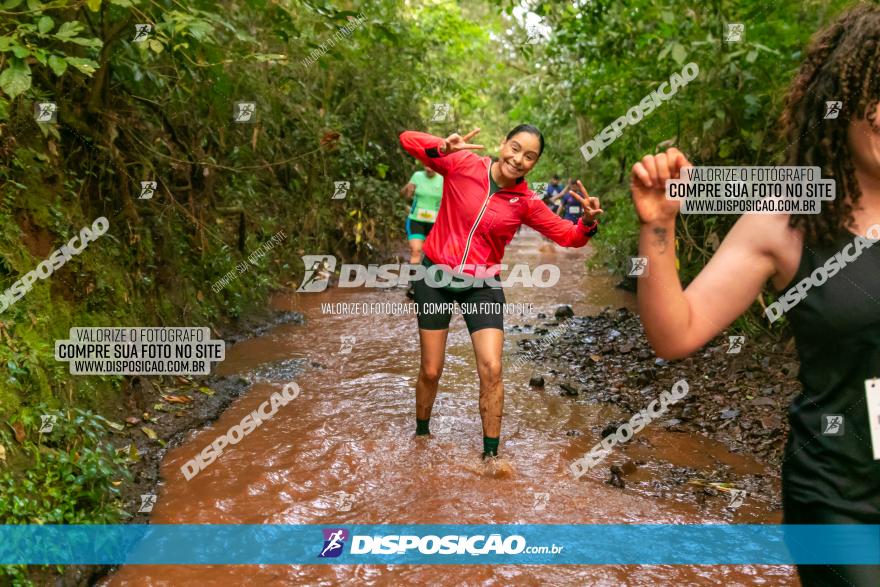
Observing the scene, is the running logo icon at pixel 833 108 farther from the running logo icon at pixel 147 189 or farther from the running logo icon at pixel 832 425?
the running logo icon at pixel 147 189

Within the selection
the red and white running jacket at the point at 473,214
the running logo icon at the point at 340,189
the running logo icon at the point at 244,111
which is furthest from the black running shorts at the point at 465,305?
the running logo icon at the point at 340,189

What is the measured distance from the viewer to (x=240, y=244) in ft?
26.8

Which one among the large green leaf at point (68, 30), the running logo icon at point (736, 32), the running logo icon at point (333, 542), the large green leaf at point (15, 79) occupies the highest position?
the running logo icon at point (736, 32)

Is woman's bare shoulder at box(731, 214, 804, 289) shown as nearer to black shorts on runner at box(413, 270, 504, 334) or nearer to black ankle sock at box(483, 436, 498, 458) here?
black shorts on runner at box(413, 270, 504, 334)

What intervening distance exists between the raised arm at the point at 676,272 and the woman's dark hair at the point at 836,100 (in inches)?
4.3

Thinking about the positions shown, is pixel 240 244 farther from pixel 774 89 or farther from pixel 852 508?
pixel 852 508

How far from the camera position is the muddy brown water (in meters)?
3.42

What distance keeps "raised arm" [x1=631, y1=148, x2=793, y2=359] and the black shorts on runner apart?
2.73 m

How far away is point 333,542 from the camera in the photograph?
12.0ft

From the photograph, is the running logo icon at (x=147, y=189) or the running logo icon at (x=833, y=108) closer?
the running logo icon at (x=833, y=108)

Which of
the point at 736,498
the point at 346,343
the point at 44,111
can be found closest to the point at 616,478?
the point at 736,498

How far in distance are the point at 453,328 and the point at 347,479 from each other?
14.6ft

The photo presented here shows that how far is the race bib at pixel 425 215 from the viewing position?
869cm

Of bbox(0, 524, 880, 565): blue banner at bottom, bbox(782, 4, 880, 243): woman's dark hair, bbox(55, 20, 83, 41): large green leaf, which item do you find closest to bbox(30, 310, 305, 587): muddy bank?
bbox(0, 524, 880, 565): blue banner at bottom
